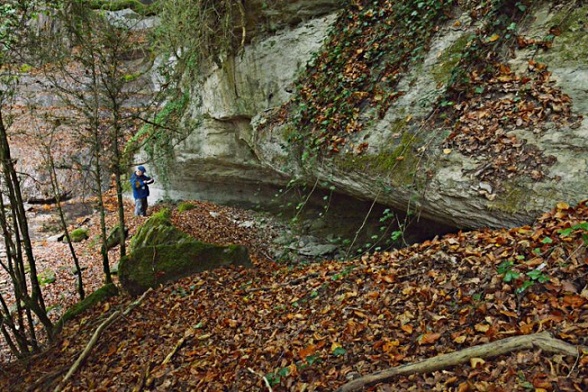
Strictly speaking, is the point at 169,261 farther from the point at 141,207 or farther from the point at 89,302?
the point at 141,207

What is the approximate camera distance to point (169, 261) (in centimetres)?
650

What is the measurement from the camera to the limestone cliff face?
4391 millimetres

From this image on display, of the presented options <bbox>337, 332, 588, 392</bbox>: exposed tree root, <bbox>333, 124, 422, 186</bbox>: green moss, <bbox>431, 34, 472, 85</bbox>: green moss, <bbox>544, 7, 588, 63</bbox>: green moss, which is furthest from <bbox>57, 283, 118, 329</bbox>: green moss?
<bbox>544, 7, 588, 63</bbox>: green moss

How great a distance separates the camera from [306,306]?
15.0 feet

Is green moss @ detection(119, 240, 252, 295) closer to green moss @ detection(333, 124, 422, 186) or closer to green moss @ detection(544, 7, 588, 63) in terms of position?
green moss @ detection(333, 124, 422, 186)

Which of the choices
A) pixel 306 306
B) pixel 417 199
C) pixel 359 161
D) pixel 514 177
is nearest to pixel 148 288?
pixel 306 306

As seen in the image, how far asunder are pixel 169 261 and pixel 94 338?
5.76ft

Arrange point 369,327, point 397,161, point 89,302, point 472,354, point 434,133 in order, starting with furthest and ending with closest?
point 89,302, point 397,161, point 434,133, point 369,327, point 472,354

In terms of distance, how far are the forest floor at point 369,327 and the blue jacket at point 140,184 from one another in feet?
19.5

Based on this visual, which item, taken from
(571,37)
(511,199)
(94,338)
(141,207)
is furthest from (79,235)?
(571,37)

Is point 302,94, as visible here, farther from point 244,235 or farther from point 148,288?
point 148,288

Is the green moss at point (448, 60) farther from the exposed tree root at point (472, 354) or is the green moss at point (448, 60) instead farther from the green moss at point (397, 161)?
the exposed tree root at point (472, 354)

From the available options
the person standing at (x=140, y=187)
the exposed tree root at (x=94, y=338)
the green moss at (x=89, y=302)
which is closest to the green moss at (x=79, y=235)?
the person standing at (x=140, y=187)

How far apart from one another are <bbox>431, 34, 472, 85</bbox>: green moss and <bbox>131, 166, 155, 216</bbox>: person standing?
8.69 metres
